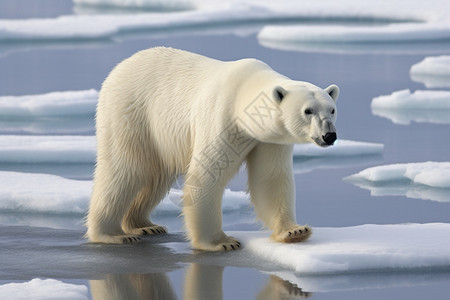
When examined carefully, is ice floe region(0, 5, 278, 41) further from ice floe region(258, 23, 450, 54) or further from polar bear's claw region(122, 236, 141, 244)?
polar bear's claw region(122, 236, 141, 244)

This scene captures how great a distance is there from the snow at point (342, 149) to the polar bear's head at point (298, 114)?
3338 mm

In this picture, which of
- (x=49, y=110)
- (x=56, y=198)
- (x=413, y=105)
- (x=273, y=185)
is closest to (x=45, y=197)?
(x=56, y=198)

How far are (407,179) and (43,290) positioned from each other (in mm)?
3750

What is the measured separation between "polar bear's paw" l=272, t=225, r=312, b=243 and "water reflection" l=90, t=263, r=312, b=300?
1.42 ft

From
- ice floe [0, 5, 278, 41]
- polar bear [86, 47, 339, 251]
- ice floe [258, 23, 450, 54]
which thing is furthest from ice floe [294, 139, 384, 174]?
ice floe [0, 5, 278, 41]

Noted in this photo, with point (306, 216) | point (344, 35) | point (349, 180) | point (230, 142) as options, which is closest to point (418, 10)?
point (344, 35)

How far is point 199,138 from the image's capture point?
Result: 223 inches

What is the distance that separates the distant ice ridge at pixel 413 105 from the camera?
11.0 meters

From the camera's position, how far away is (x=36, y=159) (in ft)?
28.4

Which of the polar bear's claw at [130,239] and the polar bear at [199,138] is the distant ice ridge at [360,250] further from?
the polar bear's claw at [130,239]

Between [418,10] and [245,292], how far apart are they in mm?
14333

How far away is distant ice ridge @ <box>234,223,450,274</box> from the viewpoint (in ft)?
17.3

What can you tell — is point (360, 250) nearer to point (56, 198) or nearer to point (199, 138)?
point (199, 138)

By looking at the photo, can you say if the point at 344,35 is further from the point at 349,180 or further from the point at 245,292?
the point at 245,292
